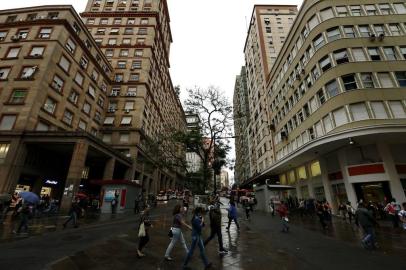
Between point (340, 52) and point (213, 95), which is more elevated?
point (340, 52)

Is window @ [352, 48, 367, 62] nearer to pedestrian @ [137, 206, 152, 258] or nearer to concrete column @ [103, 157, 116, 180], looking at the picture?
pedestrian @ [137, 206, 152, 258]

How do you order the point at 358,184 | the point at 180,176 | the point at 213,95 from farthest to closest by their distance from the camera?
the point at 180,176 → the point at 213,95 → the point at 358,184

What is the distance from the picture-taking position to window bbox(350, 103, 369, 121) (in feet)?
60.8

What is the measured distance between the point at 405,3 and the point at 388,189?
21483 mm

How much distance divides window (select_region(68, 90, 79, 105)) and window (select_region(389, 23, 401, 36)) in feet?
129

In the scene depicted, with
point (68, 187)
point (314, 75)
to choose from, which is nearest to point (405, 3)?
point (314, 75)

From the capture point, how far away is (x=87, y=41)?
112 feet

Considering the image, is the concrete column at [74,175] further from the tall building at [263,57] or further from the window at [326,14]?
the window at [326,14]

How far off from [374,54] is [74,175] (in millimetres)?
32839

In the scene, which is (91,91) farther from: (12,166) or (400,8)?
(400,8)

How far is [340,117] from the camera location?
19.7 metres

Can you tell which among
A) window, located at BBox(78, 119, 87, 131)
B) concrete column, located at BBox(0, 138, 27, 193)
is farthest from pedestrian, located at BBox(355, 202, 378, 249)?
window, located at BBox(78, 119, 87, 131)

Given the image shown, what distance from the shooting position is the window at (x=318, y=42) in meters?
23.0

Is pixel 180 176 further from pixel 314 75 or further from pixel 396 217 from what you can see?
pixel 396 217
